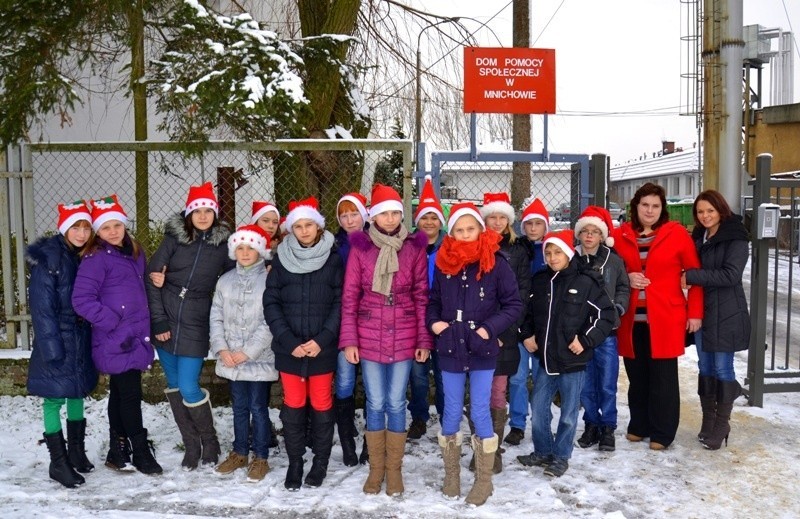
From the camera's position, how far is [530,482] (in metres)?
Answer: 4.30

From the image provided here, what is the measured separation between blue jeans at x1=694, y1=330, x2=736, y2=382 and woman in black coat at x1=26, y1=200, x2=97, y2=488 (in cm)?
425

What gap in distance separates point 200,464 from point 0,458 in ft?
4.70

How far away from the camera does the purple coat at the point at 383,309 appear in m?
4.11

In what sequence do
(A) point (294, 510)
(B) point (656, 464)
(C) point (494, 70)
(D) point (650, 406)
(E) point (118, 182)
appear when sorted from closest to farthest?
1. (A) point (294, 510)
2. (B) point (656, 464)
3. (D) point (650, 406)
4. (C) point (494, 70)
5. (E) point (118, 182)

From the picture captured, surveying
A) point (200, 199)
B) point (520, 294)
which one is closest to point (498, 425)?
point (520, 294)

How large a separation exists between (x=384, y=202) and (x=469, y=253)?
649mm

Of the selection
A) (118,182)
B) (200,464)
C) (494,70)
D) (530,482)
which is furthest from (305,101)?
(118,182)

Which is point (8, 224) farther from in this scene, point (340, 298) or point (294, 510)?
point (294, 510)

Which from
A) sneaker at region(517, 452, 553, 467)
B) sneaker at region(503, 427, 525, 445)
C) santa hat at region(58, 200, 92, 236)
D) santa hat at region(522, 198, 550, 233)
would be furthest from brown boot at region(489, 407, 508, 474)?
santa hat at region(58, 200, 92, 236)

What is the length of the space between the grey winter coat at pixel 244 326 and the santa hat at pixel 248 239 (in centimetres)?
13

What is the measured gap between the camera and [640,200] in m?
4.82

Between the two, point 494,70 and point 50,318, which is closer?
point 50,318

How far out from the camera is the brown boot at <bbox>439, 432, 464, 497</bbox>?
409 centimetres

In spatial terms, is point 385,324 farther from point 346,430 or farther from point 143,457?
point 143,457
